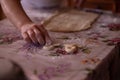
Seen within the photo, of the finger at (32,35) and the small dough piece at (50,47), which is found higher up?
the finger at (32,35)

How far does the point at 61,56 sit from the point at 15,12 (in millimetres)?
289

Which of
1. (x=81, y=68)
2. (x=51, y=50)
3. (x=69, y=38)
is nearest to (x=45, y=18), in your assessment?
(x=69, y=38)

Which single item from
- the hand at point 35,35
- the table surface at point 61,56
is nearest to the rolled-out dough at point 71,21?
the table surface at point 61,56

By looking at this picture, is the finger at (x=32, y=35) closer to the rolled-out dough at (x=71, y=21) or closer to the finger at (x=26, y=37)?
the finger at (x=26, y=37)

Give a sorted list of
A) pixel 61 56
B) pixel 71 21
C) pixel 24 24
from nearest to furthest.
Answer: pixel 61 56 → pixel 24 24 → pixel 71 21

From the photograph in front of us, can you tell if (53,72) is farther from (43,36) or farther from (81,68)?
(43,36)

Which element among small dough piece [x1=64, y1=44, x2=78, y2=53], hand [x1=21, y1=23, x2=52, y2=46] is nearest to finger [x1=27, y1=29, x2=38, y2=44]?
hand [x1=21, y1=23, x2=52, y2=46]

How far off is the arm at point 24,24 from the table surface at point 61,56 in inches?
1.8

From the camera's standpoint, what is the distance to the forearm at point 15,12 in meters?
0.91

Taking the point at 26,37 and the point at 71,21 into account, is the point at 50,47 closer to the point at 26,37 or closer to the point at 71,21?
the point at 26,37

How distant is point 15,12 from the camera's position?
93 centimetres

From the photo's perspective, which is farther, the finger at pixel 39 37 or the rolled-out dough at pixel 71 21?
the rolled-out dough at pixel 71 21

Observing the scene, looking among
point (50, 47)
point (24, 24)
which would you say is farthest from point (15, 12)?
point (50, 47)

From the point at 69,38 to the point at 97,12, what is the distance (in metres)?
0.47
